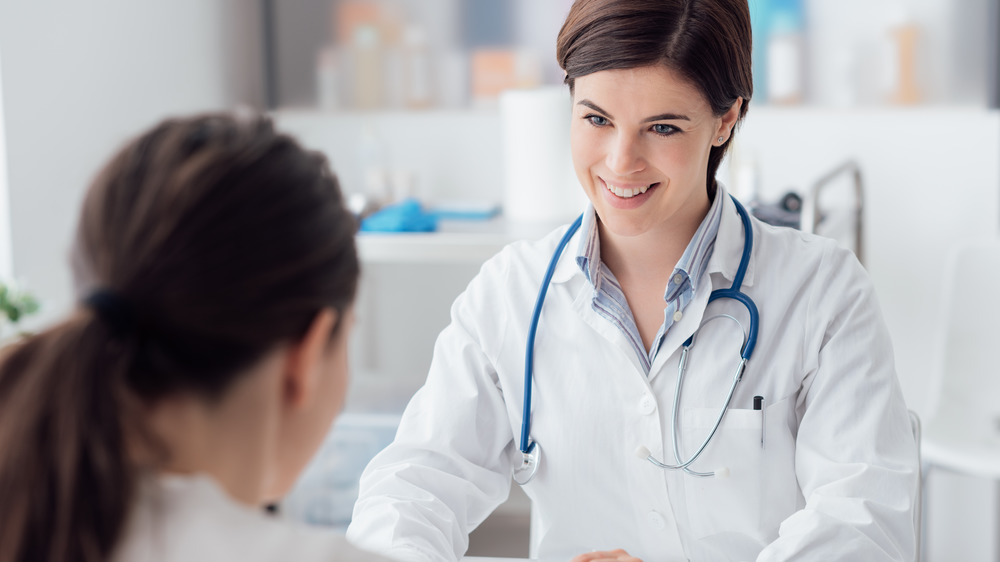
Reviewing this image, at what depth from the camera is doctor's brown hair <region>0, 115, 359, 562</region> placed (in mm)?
603

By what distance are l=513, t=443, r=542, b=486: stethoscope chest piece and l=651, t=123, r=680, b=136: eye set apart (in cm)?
41

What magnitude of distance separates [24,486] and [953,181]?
2197 mm

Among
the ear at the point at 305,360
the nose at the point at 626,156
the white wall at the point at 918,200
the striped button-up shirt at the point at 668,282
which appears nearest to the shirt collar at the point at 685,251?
the striped button-up shirt at the point at 668,282

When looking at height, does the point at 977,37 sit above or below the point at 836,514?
above

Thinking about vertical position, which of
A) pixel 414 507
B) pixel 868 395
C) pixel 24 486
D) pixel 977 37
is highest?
pixel 977 37

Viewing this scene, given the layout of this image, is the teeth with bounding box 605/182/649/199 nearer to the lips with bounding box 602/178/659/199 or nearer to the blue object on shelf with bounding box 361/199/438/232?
the lips with bounding box 602/178/659/199

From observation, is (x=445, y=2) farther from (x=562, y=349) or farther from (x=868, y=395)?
(x=868, y=395)

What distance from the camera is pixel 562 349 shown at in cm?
127

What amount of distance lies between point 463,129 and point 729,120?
1.44m

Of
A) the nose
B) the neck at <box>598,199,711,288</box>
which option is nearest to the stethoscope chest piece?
the neck at <box>598,199,711,288</box>

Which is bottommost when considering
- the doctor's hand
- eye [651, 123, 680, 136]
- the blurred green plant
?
the doctor's hand

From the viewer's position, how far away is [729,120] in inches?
49.7

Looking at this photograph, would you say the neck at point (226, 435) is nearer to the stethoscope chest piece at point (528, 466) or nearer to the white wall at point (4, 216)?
the stethoscope chest piece at point (528, 466)

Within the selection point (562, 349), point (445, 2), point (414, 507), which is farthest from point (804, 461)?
point (445, 2)
